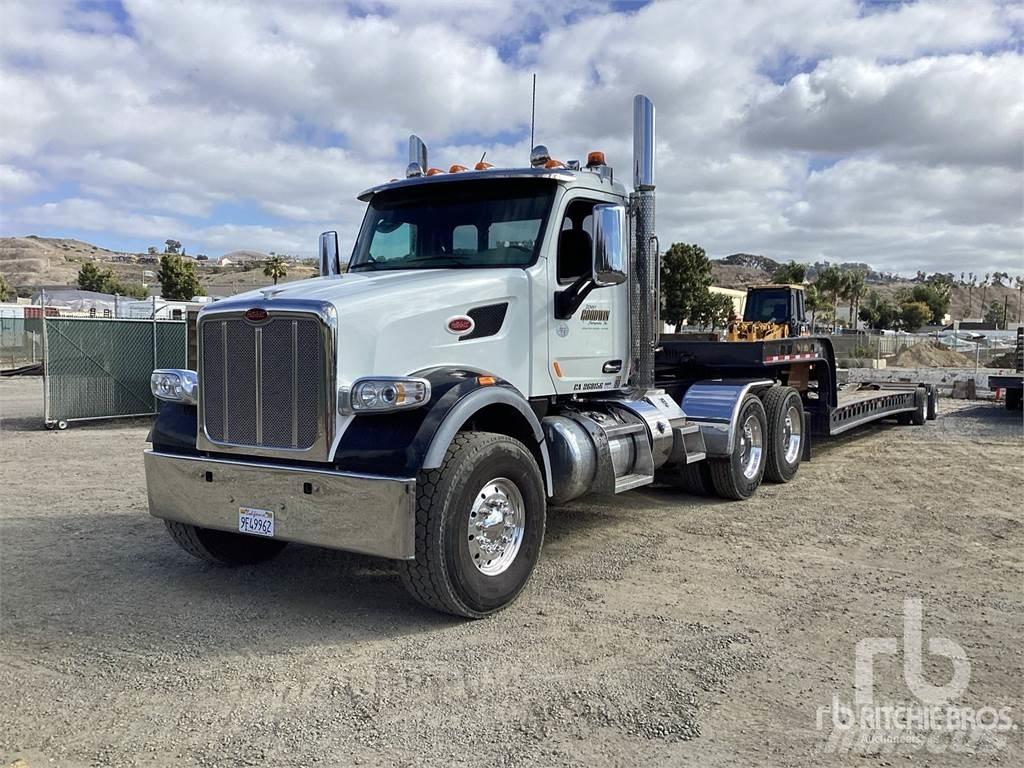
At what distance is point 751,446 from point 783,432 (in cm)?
64

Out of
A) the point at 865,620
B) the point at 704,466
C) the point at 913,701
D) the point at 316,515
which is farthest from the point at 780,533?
the point at 316,515

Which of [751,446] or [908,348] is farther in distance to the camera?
[908,348]

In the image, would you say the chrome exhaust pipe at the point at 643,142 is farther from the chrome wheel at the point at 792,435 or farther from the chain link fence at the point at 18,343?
the chain link fence at the point at 18,343

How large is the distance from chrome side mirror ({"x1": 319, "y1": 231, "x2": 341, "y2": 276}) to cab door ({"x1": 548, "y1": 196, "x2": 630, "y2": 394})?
204 cm

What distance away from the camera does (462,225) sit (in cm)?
622

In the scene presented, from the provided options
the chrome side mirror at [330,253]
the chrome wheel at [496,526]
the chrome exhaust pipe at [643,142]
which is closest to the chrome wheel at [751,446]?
the chrome exhaust pipe at [643,142]

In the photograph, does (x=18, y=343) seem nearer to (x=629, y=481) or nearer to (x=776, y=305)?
(x=776, y=305)

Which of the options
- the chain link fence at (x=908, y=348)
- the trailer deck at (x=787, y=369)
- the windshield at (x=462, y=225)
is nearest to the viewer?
the windshield at (x=462, y=225)

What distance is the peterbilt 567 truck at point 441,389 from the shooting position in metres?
4.63

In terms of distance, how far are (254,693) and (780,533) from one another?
465 centimetres

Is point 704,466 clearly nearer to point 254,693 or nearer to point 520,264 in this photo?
point 520,264

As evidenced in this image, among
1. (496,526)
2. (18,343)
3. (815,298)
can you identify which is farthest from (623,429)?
(815,298)

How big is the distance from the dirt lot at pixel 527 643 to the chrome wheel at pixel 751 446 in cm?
92

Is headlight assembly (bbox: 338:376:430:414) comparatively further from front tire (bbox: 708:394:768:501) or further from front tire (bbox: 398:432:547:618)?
front tire (bbox: 708:394:768:501)
